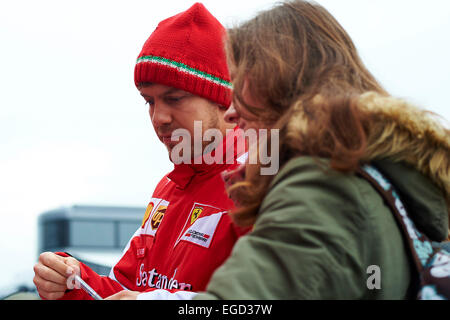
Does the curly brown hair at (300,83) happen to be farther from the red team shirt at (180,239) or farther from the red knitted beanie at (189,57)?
the red knitted beanie at (189,57)

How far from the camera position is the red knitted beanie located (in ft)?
7.89

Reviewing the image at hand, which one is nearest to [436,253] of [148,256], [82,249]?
[148,256]

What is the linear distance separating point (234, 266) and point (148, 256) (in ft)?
4.03

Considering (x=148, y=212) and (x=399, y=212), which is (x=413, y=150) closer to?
(x=399, y=212)

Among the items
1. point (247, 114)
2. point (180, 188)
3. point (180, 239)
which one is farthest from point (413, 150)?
point (180, 188)

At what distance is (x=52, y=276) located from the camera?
6.55 feet

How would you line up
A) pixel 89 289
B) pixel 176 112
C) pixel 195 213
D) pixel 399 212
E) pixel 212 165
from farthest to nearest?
1. pixel 176 112
2. pixel 212 165
3. pixel 195 213
4. pixel 89 289
5. pixel 399 212

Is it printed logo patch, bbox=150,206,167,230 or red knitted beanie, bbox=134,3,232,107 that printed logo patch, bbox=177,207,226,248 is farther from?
red knitted beanie, bbox=134,3,232,107

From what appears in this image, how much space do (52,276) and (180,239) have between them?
0.47 meters

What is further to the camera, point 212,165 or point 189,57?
point 189,57

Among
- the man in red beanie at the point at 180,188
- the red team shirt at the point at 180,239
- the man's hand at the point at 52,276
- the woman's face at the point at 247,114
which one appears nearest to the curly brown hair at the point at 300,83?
the woman's face at the point at 247,114

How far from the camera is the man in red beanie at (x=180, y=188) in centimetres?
195

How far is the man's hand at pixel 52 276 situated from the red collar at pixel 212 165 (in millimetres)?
566

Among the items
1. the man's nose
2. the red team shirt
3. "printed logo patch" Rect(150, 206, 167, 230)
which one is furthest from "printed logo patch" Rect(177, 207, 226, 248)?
the man's nose
